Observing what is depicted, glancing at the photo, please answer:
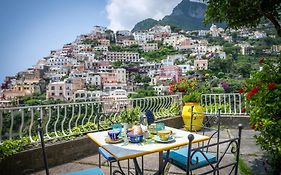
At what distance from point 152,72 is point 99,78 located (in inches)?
660

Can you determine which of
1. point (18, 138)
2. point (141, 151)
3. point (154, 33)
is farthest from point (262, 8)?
point (154, 33)

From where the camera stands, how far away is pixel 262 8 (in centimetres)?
351

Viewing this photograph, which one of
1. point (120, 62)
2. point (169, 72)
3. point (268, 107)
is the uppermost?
point (120, 62)

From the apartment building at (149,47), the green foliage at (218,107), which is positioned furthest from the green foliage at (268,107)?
the apartment building at (149,47)

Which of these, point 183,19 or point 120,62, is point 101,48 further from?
point 183,19

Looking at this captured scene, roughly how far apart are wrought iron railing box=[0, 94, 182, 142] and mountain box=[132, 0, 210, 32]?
12965cm

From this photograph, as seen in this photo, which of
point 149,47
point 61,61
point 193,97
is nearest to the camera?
point 193,97

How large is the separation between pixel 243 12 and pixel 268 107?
5.38 feet

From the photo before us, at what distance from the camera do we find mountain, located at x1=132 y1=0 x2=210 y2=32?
136250mm

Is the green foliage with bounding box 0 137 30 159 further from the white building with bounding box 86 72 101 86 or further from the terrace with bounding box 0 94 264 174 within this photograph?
the white building with bounding box 86 72 101 86

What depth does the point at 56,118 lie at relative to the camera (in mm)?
4406

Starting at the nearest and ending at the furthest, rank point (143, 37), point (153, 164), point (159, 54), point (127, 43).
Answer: point (153, 164), point (159, 54), point (127, 43), point (143, 37)

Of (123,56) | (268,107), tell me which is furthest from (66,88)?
(268,107)

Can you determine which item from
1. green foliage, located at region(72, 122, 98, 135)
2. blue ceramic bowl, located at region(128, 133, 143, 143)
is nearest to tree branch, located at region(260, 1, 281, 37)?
blue ceramic bowl, located at region(128, 133, 143, 143)
